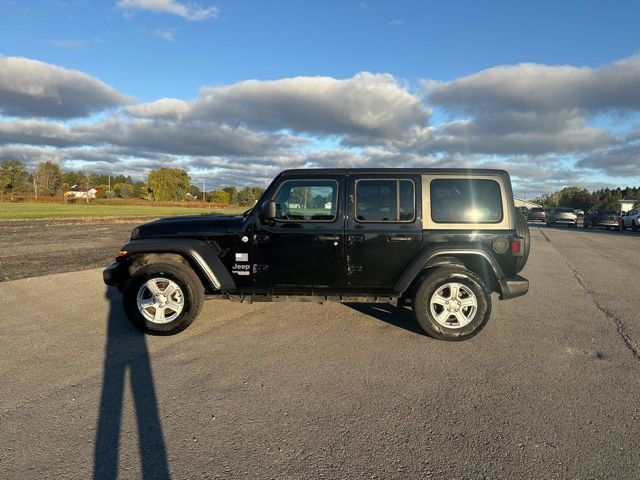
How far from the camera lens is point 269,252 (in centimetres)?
482

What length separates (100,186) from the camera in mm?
153125

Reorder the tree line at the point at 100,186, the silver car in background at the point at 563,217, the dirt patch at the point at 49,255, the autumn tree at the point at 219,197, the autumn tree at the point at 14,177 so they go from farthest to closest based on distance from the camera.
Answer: the autumn tree at the point at 219,197
the tree line at the point at 100,186
the autumn tree at the point at 14,177
the silver car in background at the point at 563,217
the dirt patch at the point at 49,255

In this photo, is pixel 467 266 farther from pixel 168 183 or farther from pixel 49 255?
pixel 168 183

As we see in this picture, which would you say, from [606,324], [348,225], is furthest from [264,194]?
[606,324]

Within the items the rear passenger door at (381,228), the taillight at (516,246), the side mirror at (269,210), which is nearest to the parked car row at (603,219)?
the taillight at (516,246)

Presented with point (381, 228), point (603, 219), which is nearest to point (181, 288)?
point (381, 228)

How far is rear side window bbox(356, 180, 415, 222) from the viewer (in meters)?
4.79

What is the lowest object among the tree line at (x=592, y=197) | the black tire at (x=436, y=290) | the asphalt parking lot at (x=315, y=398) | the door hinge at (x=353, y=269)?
the asphalt parking lot at (x=315, y=398)

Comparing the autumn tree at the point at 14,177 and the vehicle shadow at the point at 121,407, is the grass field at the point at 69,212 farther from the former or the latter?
the autumn tree at the point at 14,177

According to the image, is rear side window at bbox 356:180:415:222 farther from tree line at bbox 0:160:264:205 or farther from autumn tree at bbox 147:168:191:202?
autumn tree at bbox 147:168:191:202

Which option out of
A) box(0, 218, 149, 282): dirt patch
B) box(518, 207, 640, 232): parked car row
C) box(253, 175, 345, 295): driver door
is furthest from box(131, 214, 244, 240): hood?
box(518, 207, 640, 232): parked car row

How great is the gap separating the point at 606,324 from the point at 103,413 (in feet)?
19.1

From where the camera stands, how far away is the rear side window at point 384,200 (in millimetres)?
4793

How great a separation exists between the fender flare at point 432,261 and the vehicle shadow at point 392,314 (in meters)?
0.62
